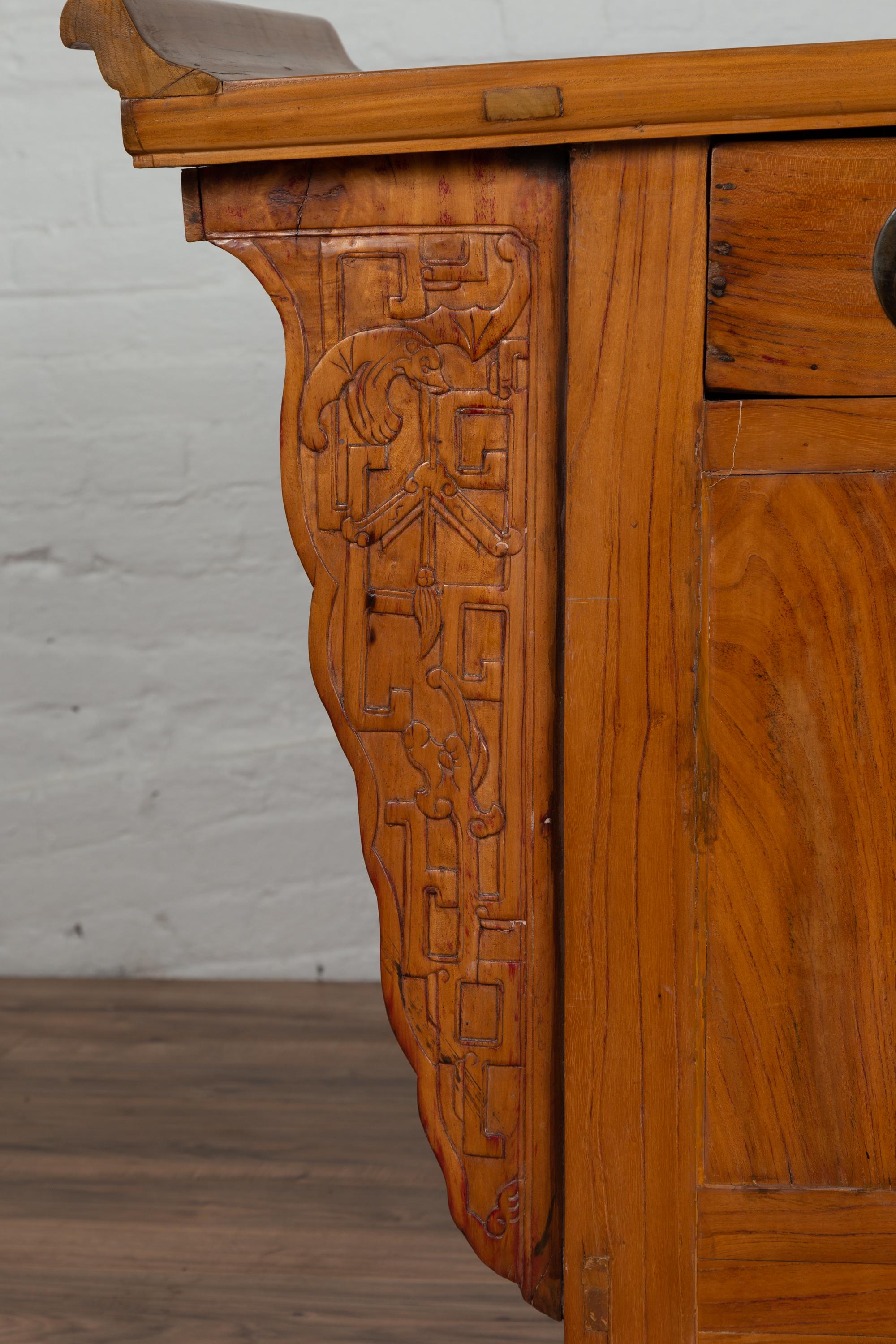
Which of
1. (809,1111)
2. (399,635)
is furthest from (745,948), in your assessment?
(399,635)

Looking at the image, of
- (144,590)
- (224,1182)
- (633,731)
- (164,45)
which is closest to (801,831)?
(633,731)

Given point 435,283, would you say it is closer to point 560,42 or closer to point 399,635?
point 399,635

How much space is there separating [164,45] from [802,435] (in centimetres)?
42

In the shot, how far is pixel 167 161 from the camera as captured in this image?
2.28ft

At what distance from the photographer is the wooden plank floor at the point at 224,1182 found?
1.10 m

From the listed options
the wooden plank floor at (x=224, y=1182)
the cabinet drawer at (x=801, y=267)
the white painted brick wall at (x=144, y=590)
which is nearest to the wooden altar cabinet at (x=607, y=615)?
the cabinet drawer at (x=801, y=267)

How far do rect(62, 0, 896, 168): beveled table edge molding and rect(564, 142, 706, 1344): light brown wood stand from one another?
28mm

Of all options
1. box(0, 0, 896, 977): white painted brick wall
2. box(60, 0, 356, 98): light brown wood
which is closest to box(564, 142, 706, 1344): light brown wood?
box(60, 0, 356, 98): light brown wood

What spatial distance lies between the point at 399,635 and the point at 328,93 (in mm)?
300

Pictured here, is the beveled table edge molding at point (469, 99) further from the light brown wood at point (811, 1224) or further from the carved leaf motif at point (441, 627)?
the light brown wood at point (811, 1224)

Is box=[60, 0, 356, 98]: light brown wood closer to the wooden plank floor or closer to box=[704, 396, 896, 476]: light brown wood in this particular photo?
box=[704, 396, 896, 476]: light brown wood

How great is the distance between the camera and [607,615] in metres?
0.72

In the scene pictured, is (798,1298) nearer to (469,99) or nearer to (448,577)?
(448,577)

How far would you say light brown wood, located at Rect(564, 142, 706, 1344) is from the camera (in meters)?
0.69
